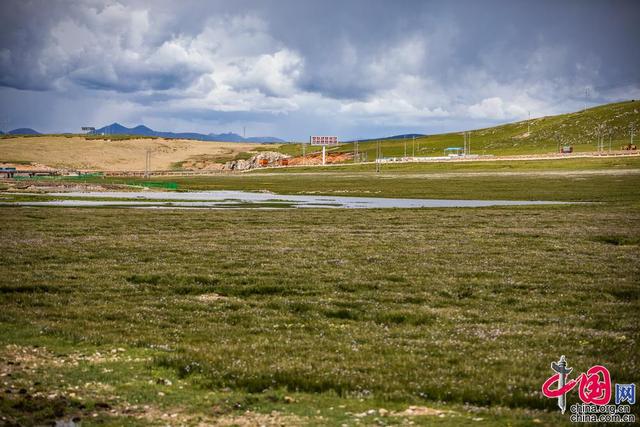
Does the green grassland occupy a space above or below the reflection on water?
below

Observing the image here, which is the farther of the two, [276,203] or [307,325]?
[276,203]

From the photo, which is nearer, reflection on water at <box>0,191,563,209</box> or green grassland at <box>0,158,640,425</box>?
green grassland at <box>0,158,640,425</box>

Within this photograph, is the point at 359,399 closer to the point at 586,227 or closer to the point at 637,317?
the point at 637,317

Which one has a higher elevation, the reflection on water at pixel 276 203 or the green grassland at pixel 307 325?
the reflection on water at pixel 276 203

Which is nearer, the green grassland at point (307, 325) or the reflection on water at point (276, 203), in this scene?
the green grassland at point (307, 325)

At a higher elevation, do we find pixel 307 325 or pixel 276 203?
pixel 276 203

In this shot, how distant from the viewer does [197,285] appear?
2678 cm

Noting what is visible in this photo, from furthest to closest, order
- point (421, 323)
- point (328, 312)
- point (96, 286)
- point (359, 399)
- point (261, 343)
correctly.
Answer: point (96, 286) → point (328, 312) → point (421, 323) → point (261, 343) → point (359, 399)

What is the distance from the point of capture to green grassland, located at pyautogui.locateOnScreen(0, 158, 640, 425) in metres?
13.5

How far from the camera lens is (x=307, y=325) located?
20.4 metres

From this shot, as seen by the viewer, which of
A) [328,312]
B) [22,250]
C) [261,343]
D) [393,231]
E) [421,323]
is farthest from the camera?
[393,231]

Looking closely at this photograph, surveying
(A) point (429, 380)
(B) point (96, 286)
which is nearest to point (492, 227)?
(B) point (96, 286)

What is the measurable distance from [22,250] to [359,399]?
29704 mm

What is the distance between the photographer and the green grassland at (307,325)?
1350 cm
